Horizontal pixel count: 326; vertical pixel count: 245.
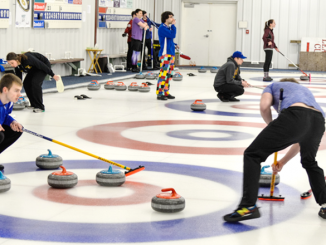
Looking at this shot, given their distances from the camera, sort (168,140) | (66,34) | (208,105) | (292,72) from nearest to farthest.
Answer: (168,140) < (208,105) < (66,34) < (292,72)

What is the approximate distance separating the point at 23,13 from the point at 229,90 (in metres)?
6.32

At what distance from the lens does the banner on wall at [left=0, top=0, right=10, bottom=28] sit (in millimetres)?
14536

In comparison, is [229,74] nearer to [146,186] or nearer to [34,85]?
[34,85]

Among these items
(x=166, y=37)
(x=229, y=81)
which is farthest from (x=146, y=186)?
(x=229, y=81)

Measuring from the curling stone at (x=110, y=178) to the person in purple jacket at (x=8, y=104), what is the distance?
995 millimetres

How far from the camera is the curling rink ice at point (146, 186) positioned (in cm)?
448

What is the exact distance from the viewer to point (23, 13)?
15828mm

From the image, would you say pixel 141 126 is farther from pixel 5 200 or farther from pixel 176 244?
pixel 176 244

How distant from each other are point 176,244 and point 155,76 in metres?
15.5

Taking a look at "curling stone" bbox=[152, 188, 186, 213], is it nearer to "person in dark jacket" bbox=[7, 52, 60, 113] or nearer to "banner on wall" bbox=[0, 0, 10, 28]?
"person in dark jacket" bbox=[7, 52, 60, 113]

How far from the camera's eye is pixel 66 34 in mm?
18719

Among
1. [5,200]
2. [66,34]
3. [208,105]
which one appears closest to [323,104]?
[208,105]

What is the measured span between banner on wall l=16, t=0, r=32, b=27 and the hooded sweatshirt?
5919 millimetres

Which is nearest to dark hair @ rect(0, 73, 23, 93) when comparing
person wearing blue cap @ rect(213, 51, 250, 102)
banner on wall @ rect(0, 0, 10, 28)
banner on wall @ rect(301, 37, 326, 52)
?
person wearing blue cap @ rect(213, 51, 250, 102)
